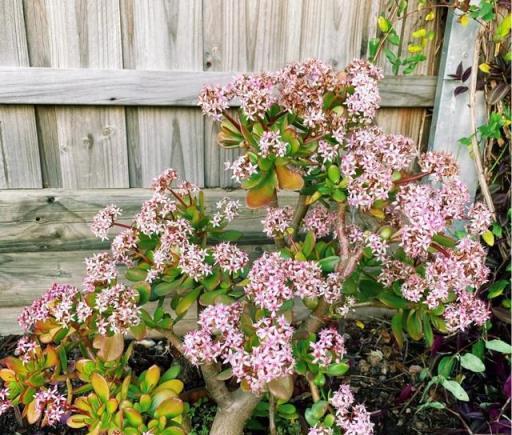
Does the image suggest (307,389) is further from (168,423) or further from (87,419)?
(87,419)

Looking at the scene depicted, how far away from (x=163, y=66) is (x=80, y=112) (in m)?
0.33

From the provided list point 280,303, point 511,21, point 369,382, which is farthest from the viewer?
point 369,382

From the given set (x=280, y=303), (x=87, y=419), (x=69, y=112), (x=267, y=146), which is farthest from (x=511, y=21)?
(x=87, y=419)

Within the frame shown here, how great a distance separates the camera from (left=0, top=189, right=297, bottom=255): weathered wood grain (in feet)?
5.97

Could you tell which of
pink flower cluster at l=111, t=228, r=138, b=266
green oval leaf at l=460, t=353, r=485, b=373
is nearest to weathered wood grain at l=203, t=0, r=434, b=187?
pink flower cluster at l=111, t=228, r=138, b=266

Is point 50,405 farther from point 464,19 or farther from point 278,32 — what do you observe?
point 464,19

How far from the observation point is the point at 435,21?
73.9 inches

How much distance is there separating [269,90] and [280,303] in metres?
0.50

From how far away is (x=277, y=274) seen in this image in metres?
1.09

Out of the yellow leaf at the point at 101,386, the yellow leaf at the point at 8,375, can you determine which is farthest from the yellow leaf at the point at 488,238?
the yellow leaf at the point at 8,375

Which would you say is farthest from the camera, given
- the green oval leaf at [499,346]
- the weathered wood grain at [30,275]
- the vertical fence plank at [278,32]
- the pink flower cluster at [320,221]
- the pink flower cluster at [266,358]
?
the weathered wood grain at [30,275]

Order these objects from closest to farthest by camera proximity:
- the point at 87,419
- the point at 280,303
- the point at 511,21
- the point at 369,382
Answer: the point at 280,303 → the point at 87,419 → the point at 511,21 → the point at 369,382

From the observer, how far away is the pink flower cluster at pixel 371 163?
1117 millimetres

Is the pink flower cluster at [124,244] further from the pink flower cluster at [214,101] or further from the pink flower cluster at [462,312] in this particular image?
the pink flower cluster at [462,312]
